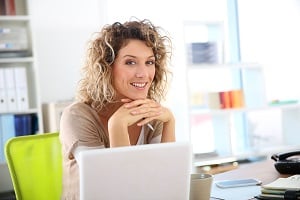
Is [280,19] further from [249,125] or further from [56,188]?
[56,188]

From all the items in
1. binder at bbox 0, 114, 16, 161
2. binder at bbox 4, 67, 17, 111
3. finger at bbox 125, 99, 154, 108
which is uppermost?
binder at bbox 4, 67, 17, 111

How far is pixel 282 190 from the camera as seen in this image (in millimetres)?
1344

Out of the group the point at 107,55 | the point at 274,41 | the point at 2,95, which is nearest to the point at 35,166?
the point at 107,55

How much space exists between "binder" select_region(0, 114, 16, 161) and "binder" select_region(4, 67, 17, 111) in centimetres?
7

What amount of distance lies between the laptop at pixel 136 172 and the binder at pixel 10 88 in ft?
7.50

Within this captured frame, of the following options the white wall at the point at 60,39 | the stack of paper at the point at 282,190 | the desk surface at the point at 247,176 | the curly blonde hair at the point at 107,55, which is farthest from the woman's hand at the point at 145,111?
the white wall at the point at 60,39

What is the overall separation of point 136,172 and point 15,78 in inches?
91.3

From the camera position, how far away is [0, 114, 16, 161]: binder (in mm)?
3096

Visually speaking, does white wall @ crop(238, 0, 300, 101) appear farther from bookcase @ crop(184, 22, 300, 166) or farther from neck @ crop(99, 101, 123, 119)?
neck @ crop(99, 101, 123, 119)

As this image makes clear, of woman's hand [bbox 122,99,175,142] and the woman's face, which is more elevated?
the woman's face

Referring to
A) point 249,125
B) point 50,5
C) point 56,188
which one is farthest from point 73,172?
point 249,125

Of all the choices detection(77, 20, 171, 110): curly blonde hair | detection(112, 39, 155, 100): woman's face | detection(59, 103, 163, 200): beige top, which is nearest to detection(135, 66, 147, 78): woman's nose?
detection(112, 39, 155, 100): woman's face

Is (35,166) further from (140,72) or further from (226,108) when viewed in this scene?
(226,108)

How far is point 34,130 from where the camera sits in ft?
10.6
